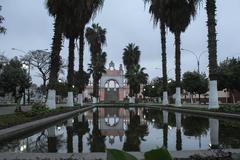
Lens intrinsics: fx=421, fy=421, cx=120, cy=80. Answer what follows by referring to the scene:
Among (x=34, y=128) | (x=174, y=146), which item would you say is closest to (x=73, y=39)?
(x=34, y=128)

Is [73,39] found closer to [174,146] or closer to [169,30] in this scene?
[169,30]

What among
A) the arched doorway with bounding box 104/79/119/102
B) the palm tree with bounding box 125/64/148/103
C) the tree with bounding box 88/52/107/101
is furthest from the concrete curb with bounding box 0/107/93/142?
the arched doorway with bounding box 104/79/119/102

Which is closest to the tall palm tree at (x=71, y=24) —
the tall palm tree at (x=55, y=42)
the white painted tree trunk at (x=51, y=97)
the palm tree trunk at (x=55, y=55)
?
the tall palm tree at (x=55, y=42)

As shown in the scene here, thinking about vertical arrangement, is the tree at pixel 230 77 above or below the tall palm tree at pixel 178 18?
below

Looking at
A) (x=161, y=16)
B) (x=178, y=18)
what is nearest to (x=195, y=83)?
(x=161, y=16)

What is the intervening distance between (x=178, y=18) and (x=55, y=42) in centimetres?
1723

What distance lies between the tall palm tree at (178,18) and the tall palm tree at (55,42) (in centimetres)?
1397

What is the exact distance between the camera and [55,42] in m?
34.4

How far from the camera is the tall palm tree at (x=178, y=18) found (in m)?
44.9

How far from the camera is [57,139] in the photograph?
1653 cm

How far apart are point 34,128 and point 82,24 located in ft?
84.0

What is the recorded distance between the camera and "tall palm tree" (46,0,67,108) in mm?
34384

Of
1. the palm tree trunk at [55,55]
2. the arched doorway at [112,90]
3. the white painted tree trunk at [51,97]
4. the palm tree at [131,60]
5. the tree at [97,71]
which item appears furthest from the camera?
the arched doorway at [112,90]

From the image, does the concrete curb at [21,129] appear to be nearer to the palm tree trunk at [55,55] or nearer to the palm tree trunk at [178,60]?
the palm tree trunk at [55,55]
